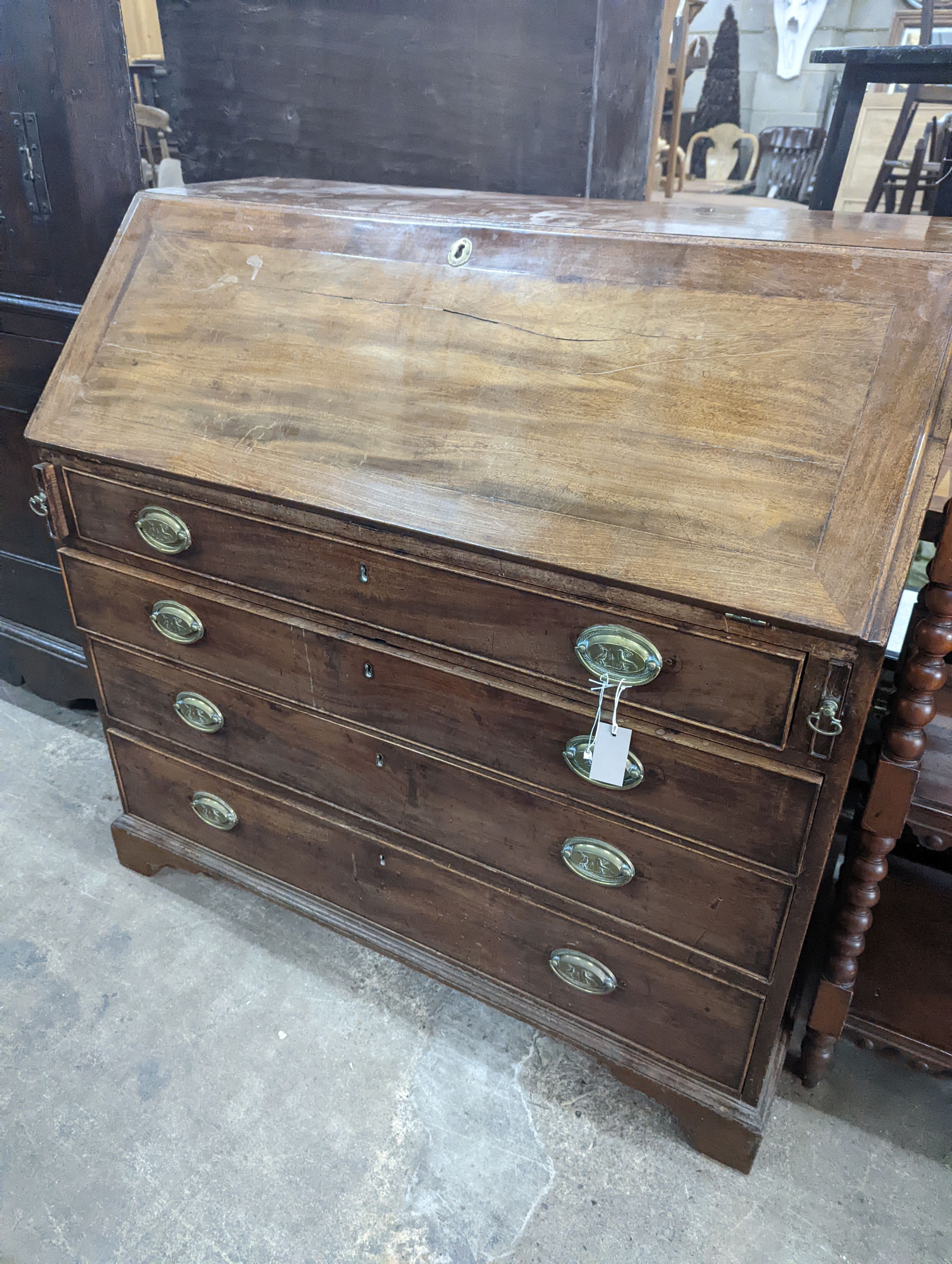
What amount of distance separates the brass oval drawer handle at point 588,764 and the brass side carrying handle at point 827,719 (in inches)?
9.6

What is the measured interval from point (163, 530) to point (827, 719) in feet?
3.56

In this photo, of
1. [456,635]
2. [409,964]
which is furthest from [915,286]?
[409,964]

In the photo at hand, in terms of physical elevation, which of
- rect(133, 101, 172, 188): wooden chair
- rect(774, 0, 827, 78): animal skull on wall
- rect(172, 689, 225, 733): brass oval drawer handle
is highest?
rect(774, 0, 827, 78): animal skull on wall

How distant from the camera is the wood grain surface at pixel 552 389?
940mm

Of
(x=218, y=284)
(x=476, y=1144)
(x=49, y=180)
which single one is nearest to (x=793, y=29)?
(x=49, y=180)

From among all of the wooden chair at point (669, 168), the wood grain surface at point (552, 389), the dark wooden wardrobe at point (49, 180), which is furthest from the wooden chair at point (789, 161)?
the wood grain surface at point (552, 389)

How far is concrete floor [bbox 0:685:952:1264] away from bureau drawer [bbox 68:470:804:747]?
0.88 m

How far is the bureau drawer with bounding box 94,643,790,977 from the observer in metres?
1.16

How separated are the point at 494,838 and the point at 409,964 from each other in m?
0.43

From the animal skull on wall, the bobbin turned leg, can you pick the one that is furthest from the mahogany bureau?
the animal skull on wall

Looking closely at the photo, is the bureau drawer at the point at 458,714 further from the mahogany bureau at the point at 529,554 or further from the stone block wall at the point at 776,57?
the stone block wall at the point at 776,57

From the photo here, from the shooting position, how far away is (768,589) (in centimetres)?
93

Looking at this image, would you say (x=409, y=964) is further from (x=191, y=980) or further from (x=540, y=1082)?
(x=191, y=980)

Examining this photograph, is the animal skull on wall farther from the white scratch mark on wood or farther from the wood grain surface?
the white scratch mark on wood
